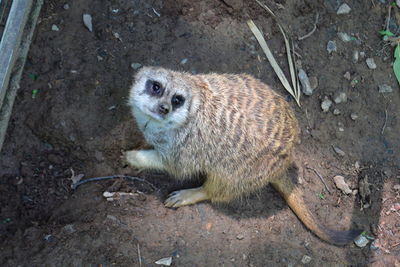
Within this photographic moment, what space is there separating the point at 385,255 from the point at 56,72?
7.21 ft

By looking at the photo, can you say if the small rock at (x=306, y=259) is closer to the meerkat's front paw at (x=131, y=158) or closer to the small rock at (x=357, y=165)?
the small rock at (x=357, y=165)

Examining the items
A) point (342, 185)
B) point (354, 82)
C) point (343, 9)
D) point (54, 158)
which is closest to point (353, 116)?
point (354, 82)

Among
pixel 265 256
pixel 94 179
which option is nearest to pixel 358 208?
pixel 265 256

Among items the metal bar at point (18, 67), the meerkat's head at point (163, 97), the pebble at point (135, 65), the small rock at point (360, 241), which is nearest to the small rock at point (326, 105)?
the small rock at point (360, 241)

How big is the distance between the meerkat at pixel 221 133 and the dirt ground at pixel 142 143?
188 millimetres

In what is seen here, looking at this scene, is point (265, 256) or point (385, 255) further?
point (385, 255)

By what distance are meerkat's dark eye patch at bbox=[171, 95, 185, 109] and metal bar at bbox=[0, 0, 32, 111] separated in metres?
0.86

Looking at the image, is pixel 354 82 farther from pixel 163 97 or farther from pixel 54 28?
pixel 54 28

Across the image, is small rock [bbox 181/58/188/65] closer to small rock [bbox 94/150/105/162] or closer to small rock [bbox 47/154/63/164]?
small rock [bbox 94/150/105/162]

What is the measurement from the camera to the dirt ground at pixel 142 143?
2.28m

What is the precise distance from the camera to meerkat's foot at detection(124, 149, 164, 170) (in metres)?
2.40

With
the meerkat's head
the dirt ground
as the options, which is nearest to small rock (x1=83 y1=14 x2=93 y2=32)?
the dirt ground

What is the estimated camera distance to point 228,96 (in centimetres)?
225

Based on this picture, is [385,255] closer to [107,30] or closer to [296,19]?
[296,19]
